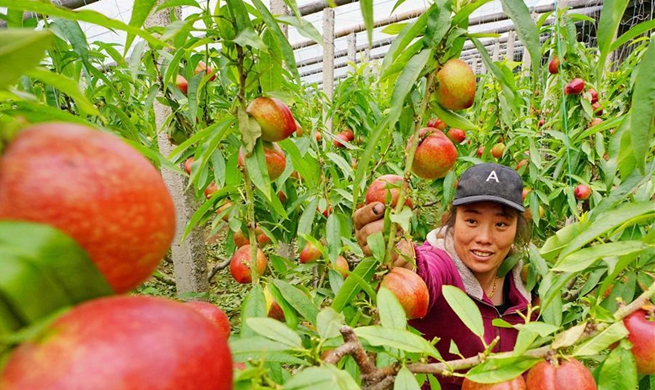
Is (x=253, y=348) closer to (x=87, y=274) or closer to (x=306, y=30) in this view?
(x=87, y=274)

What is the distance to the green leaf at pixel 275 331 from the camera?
1.65 ft

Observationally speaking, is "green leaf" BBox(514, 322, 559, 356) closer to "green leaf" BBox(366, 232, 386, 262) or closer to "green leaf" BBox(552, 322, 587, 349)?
"green leaf" BBox(552, 322, 587, 349)

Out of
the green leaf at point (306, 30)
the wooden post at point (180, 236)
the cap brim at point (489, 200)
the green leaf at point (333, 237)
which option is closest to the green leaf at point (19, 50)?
the green leaf at point (306, 30)

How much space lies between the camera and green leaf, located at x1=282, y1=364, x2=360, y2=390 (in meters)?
0.41

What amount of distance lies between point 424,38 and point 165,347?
775mm

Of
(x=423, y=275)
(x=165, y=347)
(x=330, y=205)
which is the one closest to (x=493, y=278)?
(x=423, y=275)

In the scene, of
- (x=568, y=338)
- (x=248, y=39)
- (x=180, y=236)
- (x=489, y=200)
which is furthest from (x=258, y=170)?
(x=180, y=236)

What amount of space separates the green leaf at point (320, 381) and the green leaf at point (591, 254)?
14.6 inches

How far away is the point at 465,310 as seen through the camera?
2.17 ft

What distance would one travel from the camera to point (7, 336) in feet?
0.65

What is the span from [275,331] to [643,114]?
0.52m

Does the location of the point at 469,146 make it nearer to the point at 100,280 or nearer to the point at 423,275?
the point at 423,275

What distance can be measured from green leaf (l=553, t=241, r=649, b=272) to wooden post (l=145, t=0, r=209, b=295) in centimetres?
153

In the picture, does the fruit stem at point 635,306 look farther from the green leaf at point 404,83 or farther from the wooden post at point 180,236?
the wooden post at point 180,236
